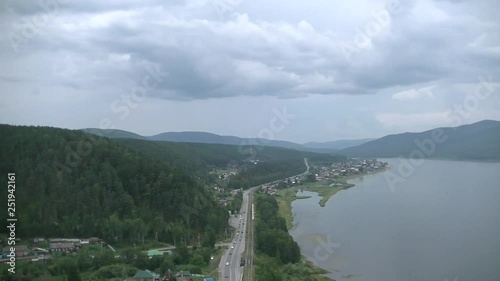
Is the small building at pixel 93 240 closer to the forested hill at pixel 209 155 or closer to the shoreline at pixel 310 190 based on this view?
the shoreline at pixel 310 190

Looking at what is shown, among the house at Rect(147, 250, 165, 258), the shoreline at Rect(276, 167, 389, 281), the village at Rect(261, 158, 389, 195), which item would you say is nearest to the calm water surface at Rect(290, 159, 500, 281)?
the shoreline at Rect(276, 167, 389, 281)

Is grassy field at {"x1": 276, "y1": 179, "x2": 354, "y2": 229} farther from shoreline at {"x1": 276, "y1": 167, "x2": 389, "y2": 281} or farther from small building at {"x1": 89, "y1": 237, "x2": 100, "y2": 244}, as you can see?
small building at {"x1": 89, "y1": 237, "x2": 100, "y2": 244}

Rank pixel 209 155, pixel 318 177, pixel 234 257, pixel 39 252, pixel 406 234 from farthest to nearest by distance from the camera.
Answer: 1. pixel 209 155
2. pixel 318 177
3. pixel 406 234
4. pixel 234 257
5. pixel 39 252

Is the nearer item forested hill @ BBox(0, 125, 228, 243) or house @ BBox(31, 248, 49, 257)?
house @ BBox(31, 248, 49, 257)

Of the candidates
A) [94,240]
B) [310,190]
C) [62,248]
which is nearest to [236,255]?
[94,240]

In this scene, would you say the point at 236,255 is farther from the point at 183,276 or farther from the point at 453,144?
the point at 453,144

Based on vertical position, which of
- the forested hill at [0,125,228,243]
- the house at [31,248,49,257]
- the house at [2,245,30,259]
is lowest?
the house at [31,248,49,257]
